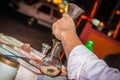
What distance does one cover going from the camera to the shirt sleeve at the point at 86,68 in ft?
4.12

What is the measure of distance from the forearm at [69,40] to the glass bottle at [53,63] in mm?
137

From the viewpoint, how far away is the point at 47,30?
11922 mm

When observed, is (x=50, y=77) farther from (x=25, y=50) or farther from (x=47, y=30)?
(x=47, y=30)

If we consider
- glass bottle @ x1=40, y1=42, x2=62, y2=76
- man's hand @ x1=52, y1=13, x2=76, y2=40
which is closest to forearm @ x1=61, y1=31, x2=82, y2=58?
man's hand @ x1=52, y1=13, x2=76, y2=40

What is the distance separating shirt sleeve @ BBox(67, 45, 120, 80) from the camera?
4.12ft

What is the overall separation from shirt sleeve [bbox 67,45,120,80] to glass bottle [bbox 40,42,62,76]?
0.83 feet

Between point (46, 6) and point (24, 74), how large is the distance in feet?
32.6

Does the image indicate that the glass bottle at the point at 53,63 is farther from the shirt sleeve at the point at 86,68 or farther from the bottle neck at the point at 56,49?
the shirt sleeve at the point at 86,68

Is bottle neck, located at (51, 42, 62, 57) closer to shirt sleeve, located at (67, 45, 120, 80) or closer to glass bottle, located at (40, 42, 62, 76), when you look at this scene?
glass bottle, located at (40, 42, 62, 76)

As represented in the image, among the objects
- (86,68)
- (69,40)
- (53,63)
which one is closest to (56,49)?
(53,63)

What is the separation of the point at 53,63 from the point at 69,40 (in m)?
0.28

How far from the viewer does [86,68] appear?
1.26 metres

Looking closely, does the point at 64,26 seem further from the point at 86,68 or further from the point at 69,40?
the point at 86,68

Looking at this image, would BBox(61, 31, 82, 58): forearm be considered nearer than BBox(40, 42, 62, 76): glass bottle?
Yes
